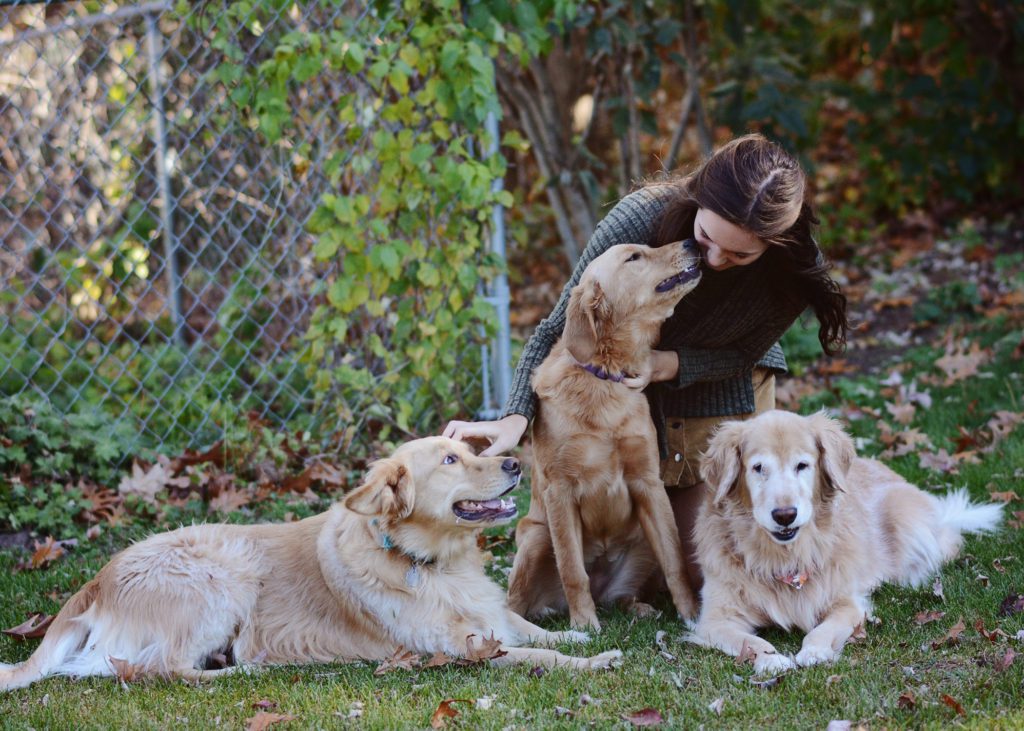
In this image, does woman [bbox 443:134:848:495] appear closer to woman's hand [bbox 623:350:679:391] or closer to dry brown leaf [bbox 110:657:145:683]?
woman's hand [bbox 623:350:679:391]

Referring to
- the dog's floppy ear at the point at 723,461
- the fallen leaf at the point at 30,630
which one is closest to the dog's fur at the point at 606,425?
the dog's floppy ear at the point at 723,461

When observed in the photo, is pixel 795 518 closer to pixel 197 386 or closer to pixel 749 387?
pixel 749 387

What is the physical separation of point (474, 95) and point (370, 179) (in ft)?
2.19

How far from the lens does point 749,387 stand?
4.18 metres

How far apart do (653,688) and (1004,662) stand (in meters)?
0.91

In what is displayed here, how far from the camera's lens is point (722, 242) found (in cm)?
362

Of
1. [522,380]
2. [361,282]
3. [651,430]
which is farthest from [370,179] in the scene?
[651,430]

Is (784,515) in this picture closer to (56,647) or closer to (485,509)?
(485,509)

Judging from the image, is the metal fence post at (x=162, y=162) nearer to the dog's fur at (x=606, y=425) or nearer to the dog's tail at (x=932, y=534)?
the dog's fur at (x=606, y=425)

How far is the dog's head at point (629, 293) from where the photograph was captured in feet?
11.9

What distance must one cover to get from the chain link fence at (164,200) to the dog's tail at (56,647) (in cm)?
199

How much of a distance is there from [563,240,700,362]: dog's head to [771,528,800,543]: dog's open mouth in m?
0.82

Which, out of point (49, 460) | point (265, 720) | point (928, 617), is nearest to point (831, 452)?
point (928, 617)

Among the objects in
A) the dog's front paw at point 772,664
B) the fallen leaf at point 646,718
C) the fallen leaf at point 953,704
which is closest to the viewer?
the fallen leaf at point 953,704
